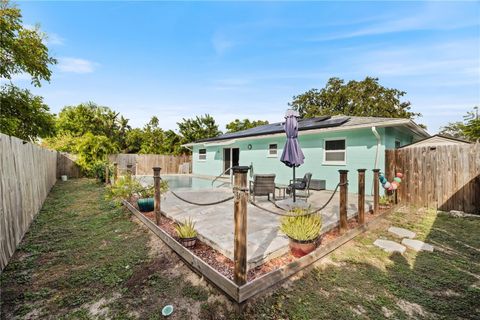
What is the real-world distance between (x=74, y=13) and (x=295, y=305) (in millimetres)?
11120

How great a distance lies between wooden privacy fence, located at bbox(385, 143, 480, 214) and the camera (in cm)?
639

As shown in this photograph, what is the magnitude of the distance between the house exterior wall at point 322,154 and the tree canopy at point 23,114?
35.4ft

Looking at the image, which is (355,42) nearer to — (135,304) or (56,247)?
(135,304)

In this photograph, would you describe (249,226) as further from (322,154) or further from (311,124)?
(311,124)

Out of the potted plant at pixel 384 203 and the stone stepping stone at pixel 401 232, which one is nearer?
the stone stepping stone at pixel 401 232

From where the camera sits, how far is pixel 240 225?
8.38 feet

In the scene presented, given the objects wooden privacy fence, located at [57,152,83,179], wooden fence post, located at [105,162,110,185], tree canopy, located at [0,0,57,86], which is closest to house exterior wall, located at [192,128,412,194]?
wooden fence post, located at [105,162,110,185]

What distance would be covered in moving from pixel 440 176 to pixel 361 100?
81.6 feet


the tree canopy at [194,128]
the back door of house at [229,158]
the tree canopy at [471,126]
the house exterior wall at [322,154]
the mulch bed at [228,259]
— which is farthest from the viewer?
the tree canopy at [194,128]

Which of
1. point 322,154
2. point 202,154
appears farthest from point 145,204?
point 202,154

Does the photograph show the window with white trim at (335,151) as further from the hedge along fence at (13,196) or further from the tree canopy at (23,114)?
the tree canopy at (23,114)

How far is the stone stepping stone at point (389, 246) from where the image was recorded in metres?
4.01

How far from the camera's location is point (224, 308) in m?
2.50

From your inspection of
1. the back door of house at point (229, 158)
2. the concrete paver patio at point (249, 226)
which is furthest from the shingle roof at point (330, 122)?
the concrete paver patio at point (249, 226)
